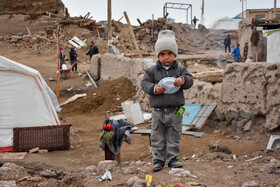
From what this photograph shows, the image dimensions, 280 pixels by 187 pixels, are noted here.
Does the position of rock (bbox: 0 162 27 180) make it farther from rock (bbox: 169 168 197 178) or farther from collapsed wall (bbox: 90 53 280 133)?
collapsed wall (bbox: 90 53 280 133)

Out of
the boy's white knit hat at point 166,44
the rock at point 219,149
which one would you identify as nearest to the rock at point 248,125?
the rock at point 219,149

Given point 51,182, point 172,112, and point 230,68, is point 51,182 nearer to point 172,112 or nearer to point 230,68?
point 172,112

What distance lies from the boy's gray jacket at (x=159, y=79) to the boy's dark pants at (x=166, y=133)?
8 cm

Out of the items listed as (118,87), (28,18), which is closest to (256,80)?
(118,87)

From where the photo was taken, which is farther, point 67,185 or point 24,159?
point 24,159

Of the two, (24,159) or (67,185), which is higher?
(67,185)

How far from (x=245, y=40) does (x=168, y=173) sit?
12516 mm

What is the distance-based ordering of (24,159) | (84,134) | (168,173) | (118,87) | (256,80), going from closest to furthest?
(168,173) < (24,159) < (256,80) < (84,134) < (118,87)

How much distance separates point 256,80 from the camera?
538 cm

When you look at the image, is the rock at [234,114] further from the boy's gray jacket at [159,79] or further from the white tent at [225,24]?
the white tent at [225,24]

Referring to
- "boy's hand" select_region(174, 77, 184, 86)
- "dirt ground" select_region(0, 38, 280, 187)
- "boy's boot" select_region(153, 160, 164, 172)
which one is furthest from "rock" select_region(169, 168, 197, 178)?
"boy's hand" select_region(174, 77, 184, 86)

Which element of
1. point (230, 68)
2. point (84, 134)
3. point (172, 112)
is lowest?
point (84, 134)

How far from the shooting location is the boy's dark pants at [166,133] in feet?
10.7

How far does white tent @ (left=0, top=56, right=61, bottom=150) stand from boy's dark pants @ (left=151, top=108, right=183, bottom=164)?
348 cm
